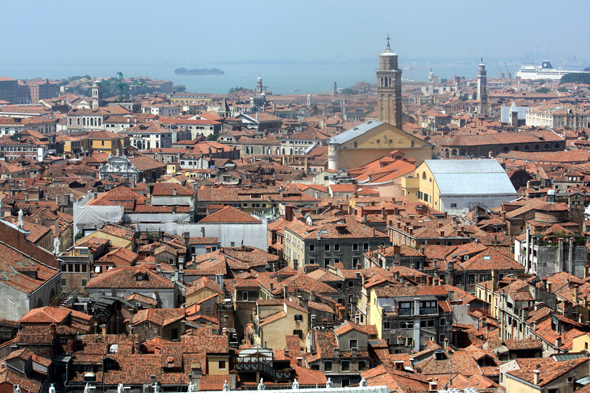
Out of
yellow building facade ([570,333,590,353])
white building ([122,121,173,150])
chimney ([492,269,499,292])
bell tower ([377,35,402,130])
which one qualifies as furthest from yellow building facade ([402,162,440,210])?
white building ([122,121,173,150])

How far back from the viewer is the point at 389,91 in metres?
71.1

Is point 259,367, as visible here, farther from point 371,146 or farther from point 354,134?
point 354,134

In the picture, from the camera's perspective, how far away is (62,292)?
87.8 feet

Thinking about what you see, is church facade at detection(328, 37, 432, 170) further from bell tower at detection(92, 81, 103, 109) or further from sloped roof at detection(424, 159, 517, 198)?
bell tower at detection(92, 81, 103, 109)

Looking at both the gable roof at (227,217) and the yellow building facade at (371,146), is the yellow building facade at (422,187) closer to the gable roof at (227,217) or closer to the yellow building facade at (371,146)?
the yellow building facade at (371,146)

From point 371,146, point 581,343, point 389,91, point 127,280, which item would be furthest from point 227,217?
point 389,91

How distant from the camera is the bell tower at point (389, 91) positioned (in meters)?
70.7

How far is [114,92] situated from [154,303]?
6528 inches

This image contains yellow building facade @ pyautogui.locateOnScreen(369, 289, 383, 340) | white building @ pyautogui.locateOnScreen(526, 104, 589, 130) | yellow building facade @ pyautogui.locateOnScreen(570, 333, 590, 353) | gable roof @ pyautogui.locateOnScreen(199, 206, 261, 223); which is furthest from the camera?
white building @ pyautogui.locateOnScreen(526, 104, 589, 130)

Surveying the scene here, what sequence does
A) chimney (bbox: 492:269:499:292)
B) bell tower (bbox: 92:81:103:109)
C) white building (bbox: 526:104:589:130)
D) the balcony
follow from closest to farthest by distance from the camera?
the balcony, chimney (bbox: 492:269:499:292), white building (bbox: 526:104:589:130), bell tower (bbox: 92:81:103:109)

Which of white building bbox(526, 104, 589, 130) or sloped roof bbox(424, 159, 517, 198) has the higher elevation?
sloped roof bbox(424, 159, 517, 198)

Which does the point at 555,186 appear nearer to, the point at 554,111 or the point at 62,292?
the point at 62,292

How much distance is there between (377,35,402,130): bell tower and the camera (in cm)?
7069

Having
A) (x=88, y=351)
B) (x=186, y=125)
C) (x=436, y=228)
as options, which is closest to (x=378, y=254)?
(x=436, y=228)
